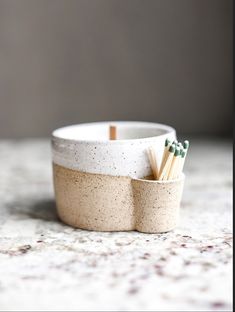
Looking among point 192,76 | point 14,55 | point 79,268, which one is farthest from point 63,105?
point 79,268

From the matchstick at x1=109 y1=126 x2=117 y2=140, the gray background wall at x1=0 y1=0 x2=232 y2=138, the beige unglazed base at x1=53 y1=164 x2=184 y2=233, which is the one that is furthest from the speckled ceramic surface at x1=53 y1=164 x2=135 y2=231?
the gray background wall at x1=0 y1=0 x2=232 y2=138

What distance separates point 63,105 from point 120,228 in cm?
95

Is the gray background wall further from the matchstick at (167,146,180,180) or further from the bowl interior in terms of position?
the matchstick at (167,146,180,180)

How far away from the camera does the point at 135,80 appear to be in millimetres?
1614

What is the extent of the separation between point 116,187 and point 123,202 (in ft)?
0.08

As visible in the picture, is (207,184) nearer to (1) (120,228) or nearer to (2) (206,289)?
(1) (120,228)

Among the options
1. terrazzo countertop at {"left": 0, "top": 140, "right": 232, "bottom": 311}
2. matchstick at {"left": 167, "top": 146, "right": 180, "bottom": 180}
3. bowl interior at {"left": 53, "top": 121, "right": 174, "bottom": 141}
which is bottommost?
terrazzo countertop at {"left": 0, "top": 140, "right": 232, "bottom": 311}

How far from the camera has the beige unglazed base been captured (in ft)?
2.32

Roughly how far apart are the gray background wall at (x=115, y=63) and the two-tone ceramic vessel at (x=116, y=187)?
0.89 m

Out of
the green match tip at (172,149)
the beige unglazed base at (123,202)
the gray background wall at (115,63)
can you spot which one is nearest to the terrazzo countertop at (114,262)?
the beige unglazed base at (123,202)

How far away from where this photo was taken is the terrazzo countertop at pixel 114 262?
53cm

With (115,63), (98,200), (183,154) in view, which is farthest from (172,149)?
(115,63)

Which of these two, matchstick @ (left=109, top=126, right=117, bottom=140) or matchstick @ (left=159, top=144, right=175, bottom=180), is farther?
matchstick @ (left=109, top=126, right=117, bottom=140)

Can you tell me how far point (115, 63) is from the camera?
5.25 ft
